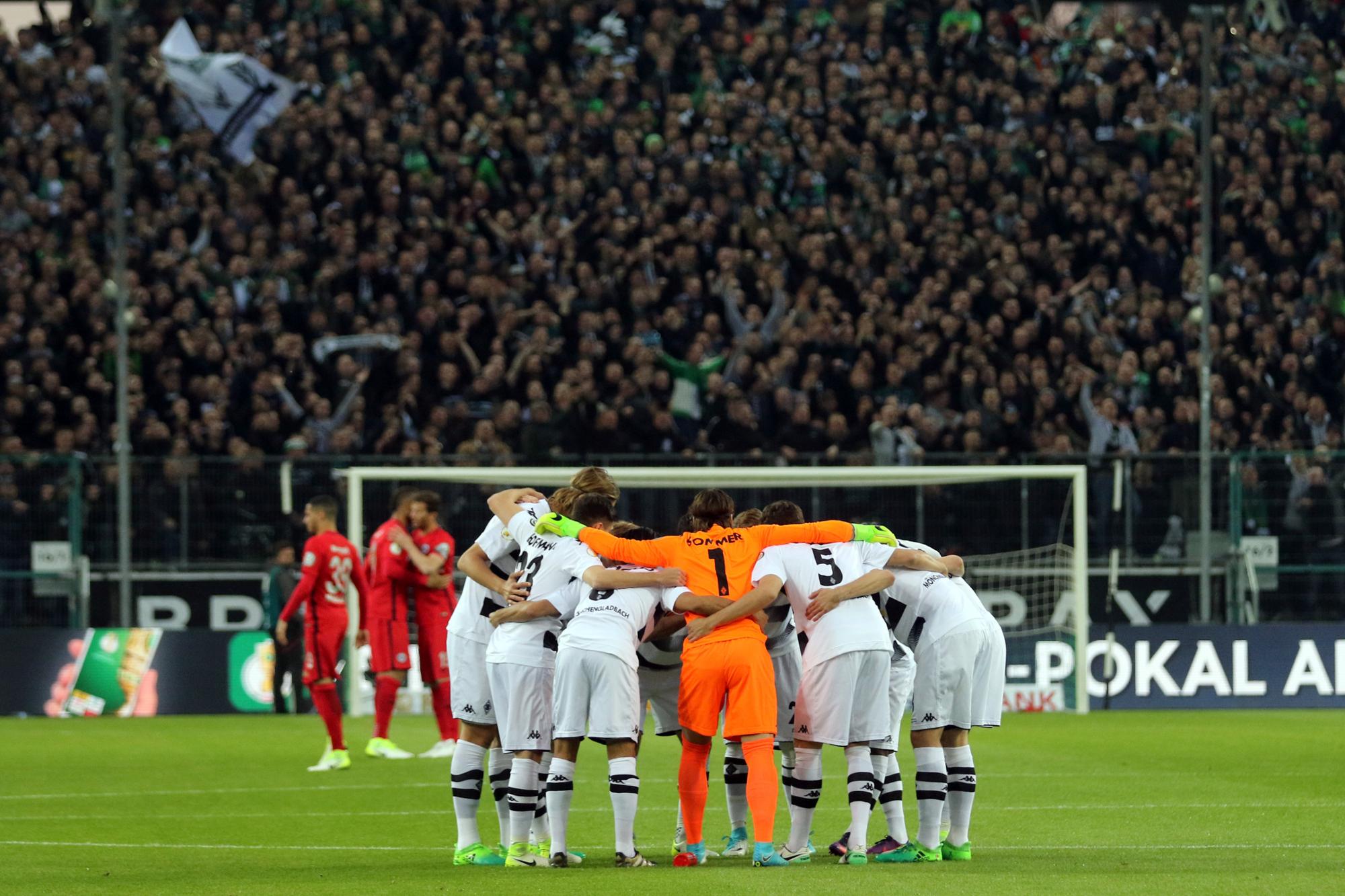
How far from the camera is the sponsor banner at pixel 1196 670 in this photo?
20453 millimetres

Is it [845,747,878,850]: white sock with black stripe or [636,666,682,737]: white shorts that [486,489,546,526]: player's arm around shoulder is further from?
[845,747,878,850]: white sock with black stripe

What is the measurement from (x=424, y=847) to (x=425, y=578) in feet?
16.3

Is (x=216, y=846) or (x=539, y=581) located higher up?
(x=539, y=581)

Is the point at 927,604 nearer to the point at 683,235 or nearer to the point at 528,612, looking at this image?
the point at 528,612

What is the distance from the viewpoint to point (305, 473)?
1988cm

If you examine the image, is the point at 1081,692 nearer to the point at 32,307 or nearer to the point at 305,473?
the point at 305,473

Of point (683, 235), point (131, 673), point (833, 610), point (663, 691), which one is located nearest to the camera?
point (833, 610)

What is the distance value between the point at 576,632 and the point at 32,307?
577 inches

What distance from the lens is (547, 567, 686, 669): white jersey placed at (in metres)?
8.88

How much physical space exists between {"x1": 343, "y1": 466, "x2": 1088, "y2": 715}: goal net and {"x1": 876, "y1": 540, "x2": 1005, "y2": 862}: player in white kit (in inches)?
378

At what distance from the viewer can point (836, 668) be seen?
9117mm

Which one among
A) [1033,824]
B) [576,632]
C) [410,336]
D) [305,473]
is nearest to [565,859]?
[576,632]

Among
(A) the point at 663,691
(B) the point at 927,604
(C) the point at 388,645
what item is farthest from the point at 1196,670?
(A) the point at 663,691

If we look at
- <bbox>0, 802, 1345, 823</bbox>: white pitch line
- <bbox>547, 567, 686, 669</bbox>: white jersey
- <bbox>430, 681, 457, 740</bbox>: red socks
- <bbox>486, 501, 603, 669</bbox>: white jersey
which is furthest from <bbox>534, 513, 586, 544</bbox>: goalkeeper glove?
<bbox>430, 681, 457, 740</bbox>: red socks
